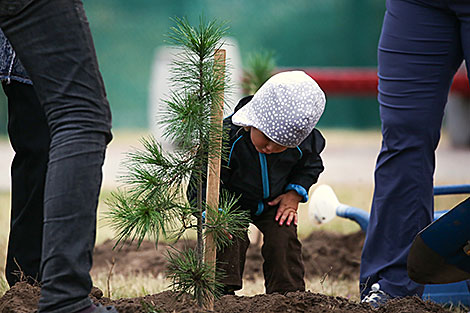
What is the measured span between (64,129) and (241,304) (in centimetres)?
88

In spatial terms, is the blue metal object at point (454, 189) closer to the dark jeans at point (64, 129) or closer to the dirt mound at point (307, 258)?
the dirt mound at point (307, 258)

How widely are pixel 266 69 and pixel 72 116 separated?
1.88 m

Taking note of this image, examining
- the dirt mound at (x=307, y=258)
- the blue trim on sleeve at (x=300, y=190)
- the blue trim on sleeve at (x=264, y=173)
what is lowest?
the dirt mound at (x=307, y=258)

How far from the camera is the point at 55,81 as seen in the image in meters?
1.74

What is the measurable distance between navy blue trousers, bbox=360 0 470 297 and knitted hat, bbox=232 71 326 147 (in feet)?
1.01

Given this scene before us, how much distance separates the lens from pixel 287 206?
2.75 metres

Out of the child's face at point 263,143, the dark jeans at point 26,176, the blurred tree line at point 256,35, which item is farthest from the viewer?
the blurred tree line at point 256,35

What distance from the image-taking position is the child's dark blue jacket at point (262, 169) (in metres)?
2.70

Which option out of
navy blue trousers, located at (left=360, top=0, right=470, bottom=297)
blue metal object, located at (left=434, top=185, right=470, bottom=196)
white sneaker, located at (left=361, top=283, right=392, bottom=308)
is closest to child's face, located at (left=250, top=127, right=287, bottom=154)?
navy blue trousers, located at (left=360, top=0, right=470, bottom=297)

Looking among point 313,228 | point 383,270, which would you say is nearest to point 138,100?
point 313,228

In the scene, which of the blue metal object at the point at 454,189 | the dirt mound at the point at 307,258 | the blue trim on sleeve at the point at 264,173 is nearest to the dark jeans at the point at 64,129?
the blue trim on sleeve at the point at 264,173

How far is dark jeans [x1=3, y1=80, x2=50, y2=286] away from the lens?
259 centimetres

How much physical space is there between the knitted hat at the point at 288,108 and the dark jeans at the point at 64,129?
0.79m

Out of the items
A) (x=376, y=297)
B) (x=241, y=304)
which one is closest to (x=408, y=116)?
(x=376, y=297)
